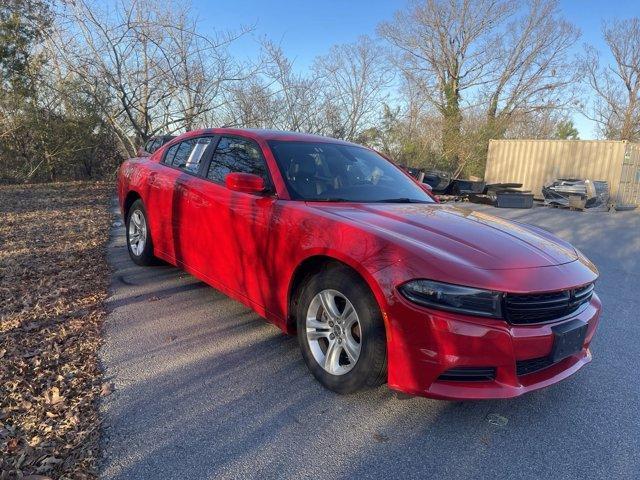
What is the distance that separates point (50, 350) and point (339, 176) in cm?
248

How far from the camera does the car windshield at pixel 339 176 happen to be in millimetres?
3489

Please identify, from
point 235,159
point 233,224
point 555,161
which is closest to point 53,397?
point 233,224

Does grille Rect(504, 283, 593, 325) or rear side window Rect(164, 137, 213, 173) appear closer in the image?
grille Rect(504, 283, 593, 325)

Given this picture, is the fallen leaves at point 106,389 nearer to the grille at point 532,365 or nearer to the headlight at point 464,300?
the headlight at point 464,300

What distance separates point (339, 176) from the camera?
148 inches

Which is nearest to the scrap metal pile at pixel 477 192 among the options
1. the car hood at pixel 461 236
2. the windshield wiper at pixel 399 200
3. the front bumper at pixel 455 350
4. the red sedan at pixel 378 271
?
the windshield wiper at pixel 399 200

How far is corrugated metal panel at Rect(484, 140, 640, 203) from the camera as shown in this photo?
17094mm

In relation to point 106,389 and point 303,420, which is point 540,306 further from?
point 106,389

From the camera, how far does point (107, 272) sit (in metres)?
5.23

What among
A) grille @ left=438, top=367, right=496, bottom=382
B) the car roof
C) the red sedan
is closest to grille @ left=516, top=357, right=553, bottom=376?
the red sedan

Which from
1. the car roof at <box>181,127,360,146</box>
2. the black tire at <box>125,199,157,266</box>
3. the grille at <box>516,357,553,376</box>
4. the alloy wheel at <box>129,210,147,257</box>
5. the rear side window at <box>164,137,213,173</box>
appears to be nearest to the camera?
the grille at <box>516,357,553,376</box>

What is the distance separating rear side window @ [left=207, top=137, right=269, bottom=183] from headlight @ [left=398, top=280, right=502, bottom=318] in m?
1.68

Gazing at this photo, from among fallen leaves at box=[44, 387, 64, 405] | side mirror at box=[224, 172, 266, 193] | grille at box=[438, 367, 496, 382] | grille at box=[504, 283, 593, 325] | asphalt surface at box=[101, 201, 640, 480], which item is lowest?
asphalt surface at box=[101, 201, 640, 480]

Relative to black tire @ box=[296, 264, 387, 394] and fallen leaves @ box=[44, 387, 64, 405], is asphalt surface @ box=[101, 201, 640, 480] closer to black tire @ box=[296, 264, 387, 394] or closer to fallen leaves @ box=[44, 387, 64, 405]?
black tire @ box=[296, 264, 387, 394]
